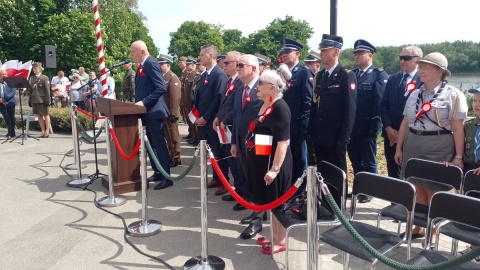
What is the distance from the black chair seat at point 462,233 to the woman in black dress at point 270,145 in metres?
1.34

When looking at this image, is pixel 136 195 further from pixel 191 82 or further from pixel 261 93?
pixel 191 82

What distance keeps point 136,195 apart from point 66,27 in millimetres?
28600

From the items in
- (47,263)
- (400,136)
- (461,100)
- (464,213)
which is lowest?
(47,263)

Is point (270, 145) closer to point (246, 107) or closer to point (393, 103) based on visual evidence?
point (246, 107)

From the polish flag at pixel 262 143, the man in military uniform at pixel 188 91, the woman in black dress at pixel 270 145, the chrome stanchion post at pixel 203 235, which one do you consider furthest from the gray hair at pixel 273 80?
the man in military uniform at pixel 188 91

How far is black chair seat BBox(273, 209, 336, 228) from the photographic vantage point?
340 centimetres

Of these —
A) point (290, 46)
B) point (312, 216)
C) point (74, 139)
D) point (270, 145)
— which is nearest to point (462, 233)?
point (312, 216)

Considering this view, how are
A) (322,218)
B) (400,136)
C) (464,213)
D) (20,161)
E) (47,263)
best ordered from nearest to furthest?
(464,213)
(322,218)
(47,263)
(400,136)
(20,161)

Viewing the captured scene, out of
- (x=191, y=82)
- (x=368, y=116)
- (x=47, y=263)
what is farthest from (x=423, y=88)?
(x=191, y=82)

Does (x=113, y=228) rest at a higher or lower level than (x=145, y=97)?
lower

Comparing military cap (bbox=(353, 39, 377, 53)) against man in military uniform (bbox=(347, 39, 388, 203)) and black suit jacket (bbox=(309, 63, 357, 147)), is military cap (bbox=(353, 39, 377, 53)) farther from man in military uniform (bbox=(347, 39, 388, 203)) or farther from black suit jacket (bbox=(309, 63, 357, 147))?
black suit jacket (bbox=(309, 63, 357, 147))

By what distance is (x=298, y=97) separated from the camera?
5.03 m

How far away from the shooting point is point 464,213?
266 centimetres

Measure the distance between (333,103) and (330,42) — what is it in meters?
0.66
